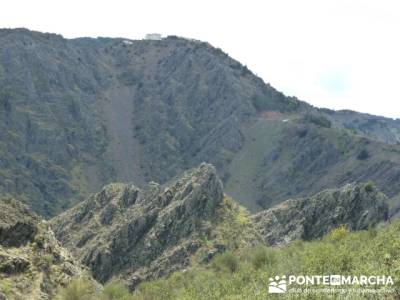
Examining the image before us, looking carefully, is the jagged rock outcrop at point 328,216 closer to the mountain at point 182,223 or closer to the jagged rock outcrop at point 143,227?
the mountain at point 182,223

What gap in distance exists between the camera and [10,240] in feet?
231

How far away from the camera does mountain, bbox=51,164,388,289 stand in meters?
122

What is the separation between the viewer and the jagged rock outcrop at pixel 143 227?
122m

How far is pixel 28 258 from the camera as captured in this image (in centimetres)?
6875

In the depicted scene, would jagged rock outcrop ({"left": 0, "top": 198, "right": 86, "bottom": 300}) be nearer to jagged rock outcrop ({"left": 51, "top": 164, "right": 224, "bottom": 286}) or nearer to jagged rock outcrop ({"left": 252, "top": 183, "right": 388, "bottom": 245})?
jagged rock outcrop ({"left": 51, "top": 164, "right": 224, "bottom": 286})

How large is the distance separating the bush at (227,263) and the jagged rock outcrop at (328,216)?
33.4 meters

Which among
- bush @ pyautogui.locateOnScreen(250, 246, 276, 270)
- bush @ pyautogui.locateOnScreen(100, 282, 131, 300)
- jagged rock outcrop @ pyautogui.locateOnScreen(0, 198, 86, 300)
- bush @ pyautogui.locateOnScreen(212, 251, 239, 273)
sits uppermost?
jagged rock outcrop @ pyautogui.locateOnScreen(0, 198, 86, 300)

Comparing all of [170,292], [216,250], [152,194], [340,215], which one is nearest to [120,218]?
[152,194]

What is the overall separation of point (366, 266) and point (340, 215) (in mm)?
87629

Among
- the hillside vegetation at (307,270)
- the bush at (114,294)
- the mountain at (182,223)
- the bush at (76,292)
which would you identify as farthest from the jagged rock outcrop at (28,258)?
the mountain at (182,223)

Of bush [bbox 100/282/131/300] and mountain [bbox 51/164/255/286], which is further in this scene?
mountain [bbox 51/164/255/286]

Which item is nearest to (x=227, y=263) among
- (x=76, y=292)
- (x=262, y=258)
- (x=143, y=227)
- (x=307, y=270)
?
(x=262, y=258)

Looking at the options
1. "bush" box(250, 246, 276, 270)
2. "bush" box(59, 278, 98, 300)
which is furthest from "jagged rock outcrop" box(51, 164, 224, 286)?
"bush" box(59, 278, 98, 300)

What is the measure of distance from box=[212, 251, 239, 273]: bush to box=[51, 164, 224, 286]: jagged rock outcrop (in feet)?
64.9
